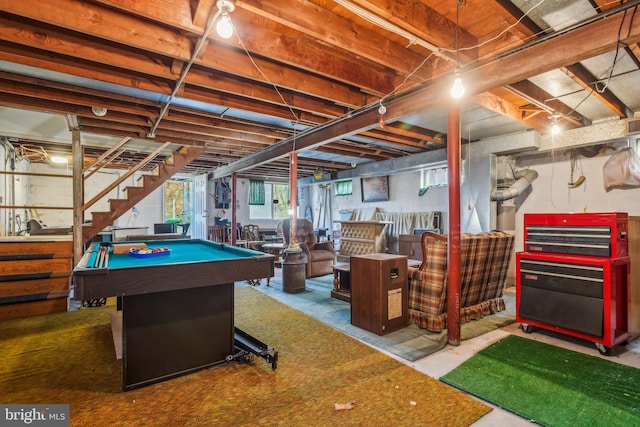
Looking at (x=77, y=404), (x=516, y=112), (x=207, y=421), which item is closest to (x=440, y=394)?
(x=207, y=421)

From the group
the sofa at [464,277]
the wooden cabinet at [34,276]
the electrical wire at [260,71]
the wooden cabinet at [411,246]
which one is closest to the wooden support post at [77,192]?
the wooden cabinet at [34,276]

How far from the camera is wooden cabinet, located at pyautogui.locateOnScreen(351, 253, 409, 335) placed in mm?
3484

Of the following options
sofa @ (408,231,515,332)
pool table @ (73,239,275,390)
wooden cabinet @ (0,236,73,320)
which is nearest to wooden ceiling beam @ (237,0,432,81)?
pool table @ (73,239,275,390)

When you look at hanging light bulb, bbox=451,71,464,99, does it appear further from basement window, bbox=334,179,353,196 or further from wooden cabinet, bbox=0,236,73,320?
Result: basement window, bbox=334,179,353,196

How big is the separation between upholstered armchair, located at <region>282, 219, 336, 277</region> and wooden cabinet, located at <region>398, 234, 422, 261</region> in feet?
5.40

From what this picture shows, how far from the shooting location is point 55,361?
9.36 ft

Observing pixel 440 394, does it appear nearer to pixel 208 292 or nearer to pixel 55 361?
pixel 208 292

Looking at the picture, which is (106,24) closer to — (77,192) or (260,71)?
(260,71)

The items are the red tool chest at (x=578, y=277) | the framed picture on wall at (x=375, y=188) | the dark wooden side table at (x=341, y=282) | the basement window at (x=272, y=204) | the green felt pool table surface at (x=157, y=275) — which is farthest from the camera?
the basement window at (x=272, y=204)

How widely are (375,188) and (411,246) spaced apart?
2.48m

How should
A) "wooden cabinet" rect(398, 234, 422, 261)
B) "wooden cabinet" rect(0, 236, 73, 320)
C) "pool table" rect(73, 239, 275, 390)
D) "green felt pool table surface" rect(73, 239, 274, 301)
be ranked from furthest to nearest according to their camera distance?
1. "wooden cabinet" rect(398, 234, 422, 261)
2. "wooden cabinet" rect(0, 236, 73, 320)
3. "pool table" rect(73, 239, 275, 390)
4. "green felt pool table surface" rect(73, 239, 274, 301)

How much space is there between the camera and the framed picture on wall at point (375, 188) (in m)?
8.81

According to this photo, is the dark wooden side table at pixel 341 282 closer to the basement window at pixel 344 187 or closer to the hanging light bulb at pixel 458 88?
the hanging light bulb at pixel 458 88

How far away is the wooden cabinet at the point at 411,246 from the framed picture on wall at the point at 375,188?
1.86m
